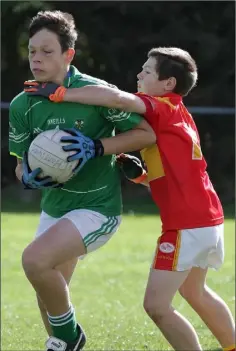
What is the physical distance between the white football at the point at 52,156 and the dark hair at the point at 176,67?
722 mm

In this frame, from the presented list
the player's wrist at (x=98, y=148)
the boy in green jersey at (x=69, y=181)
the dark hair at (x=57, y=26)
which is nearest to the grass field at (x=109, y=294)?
the boy in green jersey at (x=69, y=181)

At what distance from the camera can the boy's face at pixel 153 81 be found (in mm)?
5441

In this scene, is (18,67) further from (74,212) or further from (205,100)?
(74,212)

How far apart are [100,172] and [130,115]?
1.35 feet

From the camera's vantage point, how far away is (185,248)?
5.25m

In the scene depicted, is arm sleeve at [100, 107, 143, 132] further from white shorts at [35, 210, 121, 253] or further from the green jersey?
white shorts at [35, 210, 121, 253]

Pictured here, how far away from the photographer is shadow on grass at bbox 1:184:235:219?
1883cm

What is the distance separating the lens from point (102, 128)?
539 centimetres

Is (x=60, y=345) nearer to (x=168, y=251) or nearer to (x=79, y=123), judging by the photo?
(x=168, y=251)

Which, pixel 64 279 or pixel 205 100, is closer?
pixel 64 279

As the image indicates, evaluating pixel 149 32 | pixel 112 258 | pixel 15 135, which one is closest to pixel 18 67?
pixel 149 32

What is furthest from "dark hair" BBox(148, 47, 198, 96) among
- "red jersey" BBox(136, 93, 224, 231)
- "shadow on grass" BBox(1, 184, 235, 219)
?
"shadow on grass" BBox(1, 184, 235, 219)

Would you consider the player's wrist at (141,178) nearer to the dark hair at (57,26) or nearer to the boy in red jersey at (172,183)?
the boy in red jersey at (172,183)

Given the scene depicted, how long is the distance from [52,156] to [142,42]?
59.6 feet
